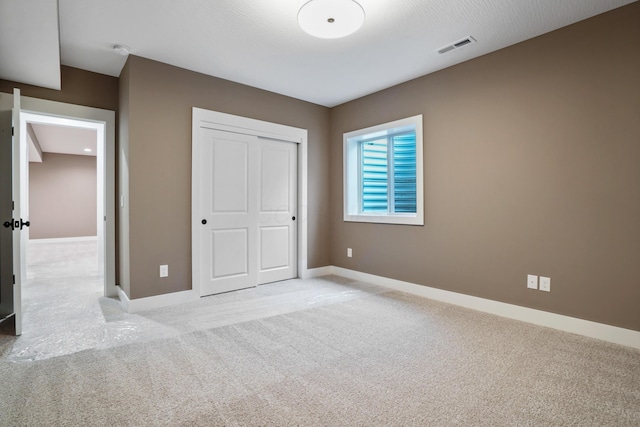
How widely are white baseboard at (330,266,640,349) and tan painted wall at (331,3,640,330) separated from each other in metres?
0.06

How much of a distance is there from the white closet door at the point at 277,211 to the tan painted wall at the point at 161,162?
772 millimetres

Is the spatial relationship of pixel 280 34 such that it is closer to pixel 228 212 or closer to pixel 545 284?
pixel 228 212

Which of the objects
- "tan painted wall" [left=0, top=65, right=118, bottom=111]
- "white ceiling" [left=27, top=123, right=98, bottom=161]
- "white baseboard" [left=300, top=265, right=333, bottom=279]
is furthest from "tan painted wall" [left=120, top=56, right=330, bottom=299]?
"white ceiling" [left=27, top=123, right=98, bottom=161]

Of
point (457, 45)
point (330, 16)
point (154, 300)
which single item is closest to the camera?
point (330, 16)

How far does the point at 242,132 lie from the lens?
3.97 meters

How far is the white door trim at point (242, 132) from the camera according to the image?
356 centimetres

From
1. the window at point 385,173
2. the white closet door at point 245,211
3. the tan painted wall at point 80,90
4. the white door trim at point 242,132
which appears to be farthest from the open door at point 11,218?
the window at point 385,173

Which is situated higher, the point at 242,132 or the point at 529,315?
the point at 242,132

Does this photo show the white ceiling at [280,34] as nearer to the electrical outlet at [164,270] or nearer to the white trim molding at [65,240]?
the electrical outlet at [164,270]

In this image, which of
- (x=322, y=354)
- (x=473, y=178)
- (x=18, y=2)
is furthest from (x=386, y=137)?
(x=18, y=2)

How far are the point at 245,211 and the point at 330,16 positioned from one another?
249 cm

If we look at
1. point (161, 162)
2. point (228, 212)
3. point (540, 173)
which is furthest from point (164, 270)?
point (540, 173)

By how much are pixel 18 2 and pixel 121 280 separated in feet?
8.83

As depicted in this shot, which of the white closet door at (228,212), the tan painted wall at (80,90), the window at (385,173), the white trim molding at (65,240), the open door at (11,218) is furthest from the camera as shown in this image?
the white trim molding at (65,240)
